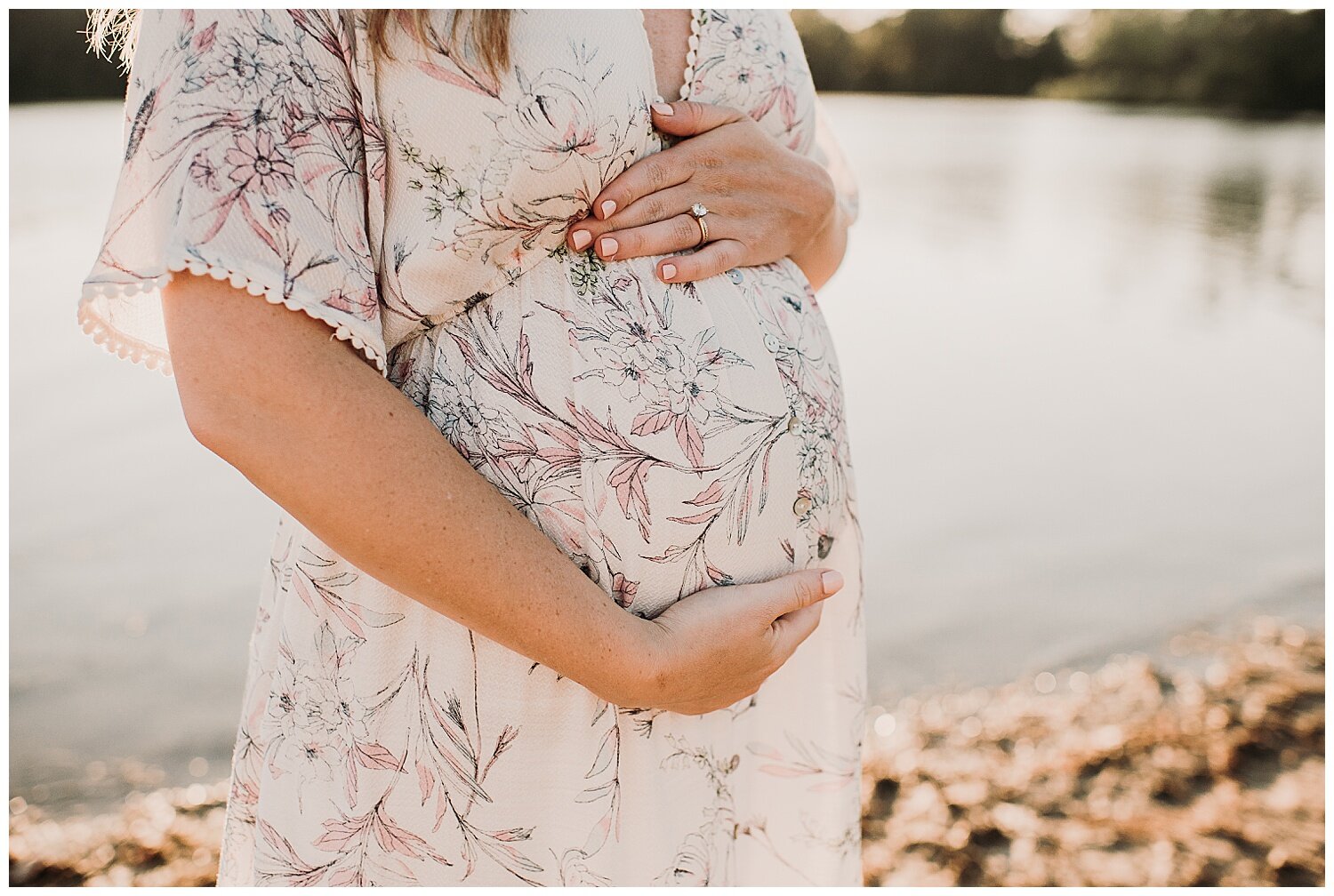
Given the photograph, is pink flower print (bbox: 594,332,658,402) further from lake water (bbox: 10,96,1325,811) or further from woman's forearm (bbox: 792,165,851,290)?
lake water (bbox: 10,96,1325,811)

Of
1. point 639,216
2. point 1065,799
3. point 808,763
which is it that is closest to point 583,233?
point 639,216

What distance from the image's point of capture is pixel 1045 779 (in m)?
2.68

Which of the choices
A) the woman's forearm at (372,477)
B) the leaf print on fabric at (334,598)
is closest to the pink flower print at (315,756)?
the leaf print on fabric at (334,598)

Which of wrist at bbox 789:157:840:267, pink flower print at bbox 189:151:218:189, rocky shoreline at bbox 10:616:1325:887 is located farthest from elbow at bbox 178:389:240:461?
rocky shoreline at bbox 10:616:1325:887

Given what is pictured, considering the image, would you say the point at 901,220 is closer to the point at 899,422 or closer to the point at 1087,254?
the point at 1087,254

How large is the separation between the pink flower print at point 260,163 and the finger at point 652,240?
0.30 meters

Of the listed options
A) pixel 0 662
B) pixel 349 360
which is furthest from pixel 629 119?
pixel 0 662

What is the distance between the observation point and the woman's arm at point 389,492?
73 centimetres

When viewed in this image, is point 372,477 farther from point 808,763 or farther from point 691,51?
point 808,763

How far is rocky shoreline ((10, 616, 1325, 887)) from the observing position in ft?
7.61

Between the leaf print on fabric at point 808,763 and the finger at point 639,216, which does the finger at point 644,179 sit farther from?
the leaf print on fabric at point 808,763

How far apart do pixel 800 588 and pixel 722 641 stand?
0.44 feet

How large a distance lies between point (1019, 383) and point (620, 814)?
527 cm

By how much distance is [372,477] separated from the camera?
0.76 m
